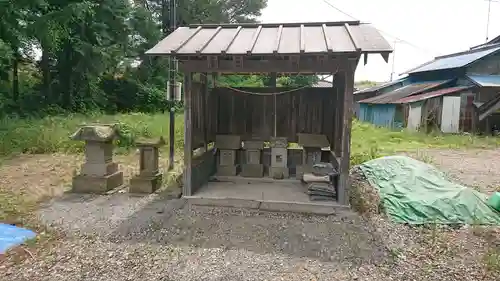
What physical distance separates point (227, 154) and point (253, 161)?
1.73 feet

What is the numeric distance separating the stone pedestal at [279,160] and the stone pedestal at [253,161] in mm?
226

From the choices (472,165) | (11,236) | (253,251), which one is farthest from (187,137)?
(472,165)

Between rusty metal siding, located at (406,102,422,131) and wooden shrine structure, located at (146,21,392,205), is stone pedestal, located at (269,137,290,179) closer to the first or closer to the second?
wooden shrine structure, located at (146,21,392,205)

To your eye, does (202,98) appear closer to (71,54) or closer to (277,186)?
(277,186)

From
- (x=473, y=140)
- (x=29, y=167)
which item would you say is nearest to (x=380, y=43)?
(x=29, y=167)

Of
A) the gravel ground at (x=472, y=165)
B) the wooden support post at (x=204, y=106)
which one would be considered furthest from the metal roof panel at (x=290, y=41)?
the gravel ground at (x=472, y=165)

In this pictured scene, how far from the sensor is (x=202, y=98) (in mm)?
6285

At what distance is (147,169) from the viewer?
19.5ft

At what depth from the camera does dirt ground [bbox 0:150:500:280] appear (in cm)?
326

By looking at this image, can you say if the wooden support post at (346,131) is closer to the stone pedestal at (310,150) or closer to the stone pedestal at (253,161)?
the stone pedestal at (310,150)

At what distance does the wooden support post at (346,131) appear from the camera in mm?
4836

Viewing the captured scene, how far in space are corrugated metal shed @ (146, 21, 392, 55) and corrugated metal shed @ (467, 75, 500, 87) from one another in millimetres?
14397

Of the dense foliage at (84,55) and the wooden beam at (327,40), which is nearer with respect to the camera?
the wooden beam at (327,40)

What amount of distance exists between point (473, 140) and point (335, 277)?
1397 cm
